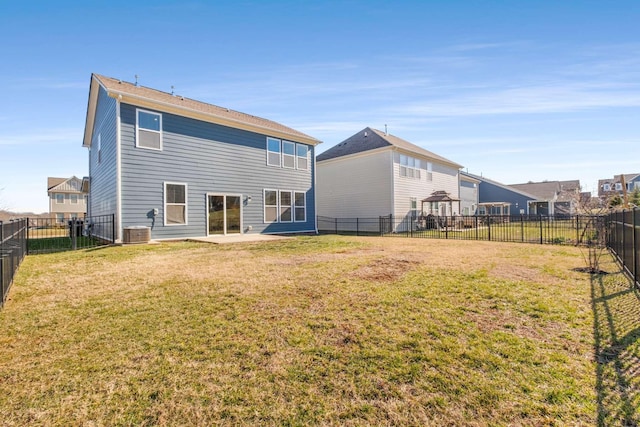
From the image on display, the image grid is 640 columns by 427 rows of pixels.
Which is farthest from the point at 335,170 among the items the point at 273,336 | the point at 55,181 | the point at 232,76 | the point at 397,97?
the point at 55,181

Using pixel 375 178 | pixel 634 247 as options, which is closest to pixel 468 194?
pixel 375 178

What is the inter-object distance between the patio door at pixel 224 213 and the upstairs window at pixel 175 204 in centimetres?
107

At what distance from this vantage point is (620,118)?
13844mm

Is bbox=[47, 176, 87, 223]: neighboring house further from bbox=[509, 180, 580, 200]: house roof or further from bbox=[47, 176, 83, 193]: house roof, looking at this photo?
bbox=[509, 180, 580, 200]: house roof

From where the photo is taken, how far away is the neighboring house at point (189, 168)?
10.8 m

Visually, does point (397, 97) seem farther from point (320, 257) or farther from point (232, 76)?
point (320, 257)

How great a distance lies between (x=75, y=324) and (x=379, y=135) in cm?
2003

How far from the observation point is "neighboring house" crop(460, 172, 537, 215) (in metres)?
35.0

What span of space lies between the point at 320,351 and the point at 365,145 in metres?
18.9

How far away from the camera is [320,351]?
2736 mm

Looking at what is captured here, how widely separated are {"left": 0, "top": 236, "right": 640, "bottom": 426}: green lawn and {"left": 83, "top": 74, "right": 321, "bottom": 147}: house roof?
7866 mm

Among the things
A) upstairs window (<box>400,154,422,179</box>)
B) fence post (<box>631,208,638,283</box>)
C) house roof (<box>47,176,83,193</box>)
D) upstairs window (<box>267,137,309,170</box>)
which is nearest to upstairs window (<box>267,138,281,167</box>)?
upstairs window (<box>267,137,309,170</box>)

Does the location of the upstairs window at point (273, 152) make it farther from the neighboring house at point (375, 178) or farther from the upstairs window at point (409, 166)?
the upstairs window at point (409, 166)

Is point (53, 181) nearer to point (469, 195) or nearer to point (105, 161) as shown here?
point (105, 161)
